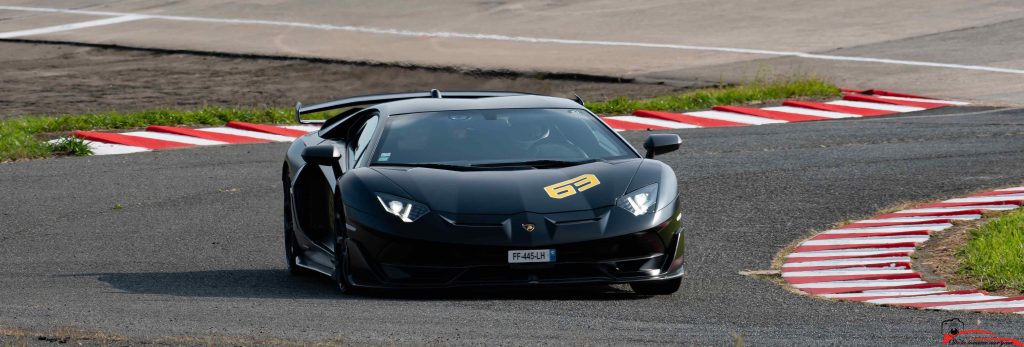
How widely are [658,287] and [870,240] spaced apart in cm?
292

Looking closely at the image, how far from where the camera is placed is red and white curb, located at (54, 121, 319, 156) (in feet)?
59.2

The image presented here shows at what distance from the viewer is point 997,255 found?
10.2 metres

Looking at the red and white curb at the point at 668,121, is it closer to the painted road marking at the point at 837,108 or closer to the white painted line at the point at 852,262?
the painted road marking at the point at 837,108

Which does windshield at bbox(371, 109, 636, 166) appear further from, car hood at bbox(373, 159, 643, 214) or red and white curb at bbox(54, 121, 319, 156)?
red and white curb at bbox(54, 121, 319, 156)

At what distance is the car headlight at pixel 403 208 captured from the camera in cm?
870

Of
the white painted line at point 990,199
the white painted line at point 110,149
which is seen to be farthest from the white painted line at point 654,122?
the white painted line at point 990,199

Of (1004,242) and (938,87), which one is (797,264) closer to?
(1004,242)

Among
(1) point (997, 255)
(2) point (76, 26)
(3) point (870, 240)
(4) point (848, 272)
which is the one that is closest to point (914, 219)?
(3) point (870, 240)

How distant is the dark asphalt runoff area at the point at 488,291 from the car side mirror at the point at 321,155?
78 centimetres

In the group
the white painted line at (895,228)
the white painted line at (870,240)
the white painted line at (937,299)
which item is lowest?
the white painted line at (895,228)

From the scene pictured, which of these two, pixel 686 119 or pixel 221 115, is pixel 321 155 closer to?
pixel 686 119

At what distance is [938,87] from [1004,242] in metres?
12.5

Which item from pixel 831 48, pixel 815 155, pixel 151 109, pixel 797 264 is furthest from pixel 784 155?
pixel 831 48

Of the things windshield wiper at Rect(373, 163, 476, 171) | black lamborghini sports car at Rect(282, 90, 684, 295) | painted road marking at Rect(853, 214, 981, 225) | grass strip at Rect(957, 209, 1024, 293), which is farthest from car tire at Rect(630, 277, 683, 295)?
painted road marking at Rect(853, 214, 981, 225)
